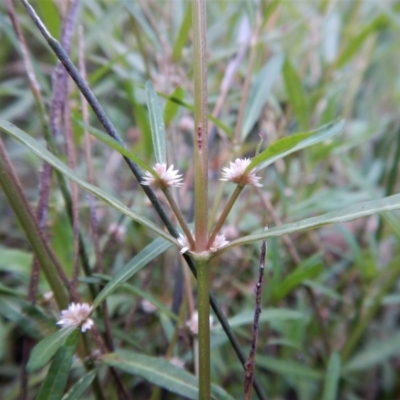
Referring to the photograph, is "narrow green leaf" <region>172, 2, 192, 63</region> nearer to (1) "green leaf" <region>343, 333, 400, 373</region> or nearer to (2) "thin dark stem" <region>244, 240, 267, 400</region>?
(2) "thin dark stem" <region>244, 240, 267, 400</region>

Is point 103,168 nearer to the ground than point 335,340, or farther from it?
farther from it

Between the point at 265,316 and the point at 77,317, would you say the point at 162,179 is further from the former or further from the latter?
the point at 265,316

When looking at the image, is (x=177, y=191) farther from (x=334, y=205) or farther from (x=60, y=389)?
(x=60, y=389)

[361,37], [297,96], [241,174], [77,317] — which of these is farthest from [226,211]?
[361,37]

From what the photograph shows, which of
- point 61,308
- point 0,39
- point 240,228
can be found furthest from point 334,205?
point 0,39

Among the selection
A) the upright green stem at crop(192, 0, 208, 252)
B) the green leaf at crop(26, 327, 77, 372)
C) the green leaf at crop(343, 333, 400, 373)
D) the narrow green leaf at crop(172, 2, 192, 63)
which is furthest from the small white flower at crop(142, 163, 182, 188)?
the green leaf at crop(343, 333, 400, 373)

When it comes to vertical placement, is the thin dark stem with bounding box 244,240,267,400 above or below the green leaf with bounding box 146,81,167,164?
below

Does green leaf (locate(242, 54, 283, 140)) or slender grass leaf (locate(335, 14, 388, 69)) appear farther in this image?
slender grass leaf (locate(335, 14, 388, 69))
